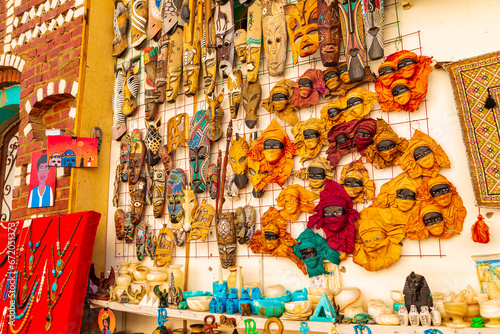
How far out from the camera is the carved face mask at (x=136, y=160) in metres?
3.02

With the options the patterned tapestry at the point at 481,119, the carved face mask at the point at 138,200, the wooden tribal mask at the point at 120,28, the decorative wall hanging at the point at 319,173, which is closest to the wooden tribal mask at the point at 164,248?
the carved face mask at the point at 138,200

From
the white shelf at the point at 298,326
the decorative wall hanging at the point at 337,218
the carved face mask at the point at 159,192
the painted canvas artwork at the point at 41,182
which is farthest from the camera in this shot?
the painted canvas artwork at the point at 41,182

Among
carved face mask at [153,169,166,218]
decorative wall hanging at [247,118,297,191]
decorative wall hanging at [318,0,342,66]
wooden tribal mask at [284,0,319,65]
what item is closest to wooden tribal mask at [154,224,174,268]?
carved face mask at [153,169,166,218]

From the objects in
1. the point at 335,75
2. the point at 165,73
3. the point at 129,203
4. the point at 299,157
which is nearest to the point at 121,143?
the point at 129,203

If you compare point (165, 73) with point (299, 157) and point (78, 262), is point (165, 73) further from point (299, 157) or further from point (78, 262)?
point (78, 262)

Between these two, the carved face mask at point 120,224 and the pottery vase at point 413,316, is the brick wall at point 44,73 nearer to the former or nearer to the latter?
the carved face mask at point 120,224

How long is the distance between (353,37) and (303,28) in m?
0.33

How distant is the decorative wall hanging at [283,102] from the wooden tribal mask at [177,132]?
0.71m

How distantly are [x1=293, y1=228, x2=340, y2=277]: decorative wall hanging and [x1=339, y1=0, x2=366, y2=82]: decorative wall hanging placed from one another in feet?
3.04

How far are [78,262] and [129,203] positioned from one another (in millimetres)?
688

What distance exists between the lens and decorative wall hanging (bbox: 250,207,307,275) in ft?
7.41

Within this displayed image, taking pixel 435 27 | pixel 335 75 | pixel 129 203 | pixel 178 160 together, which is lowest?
pixel 129 203

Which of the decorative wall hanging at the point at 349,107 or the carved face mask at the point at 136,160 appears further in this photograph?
the carved face mask at the point at 136,160

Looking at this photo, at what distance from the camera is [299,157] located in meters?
2.40
